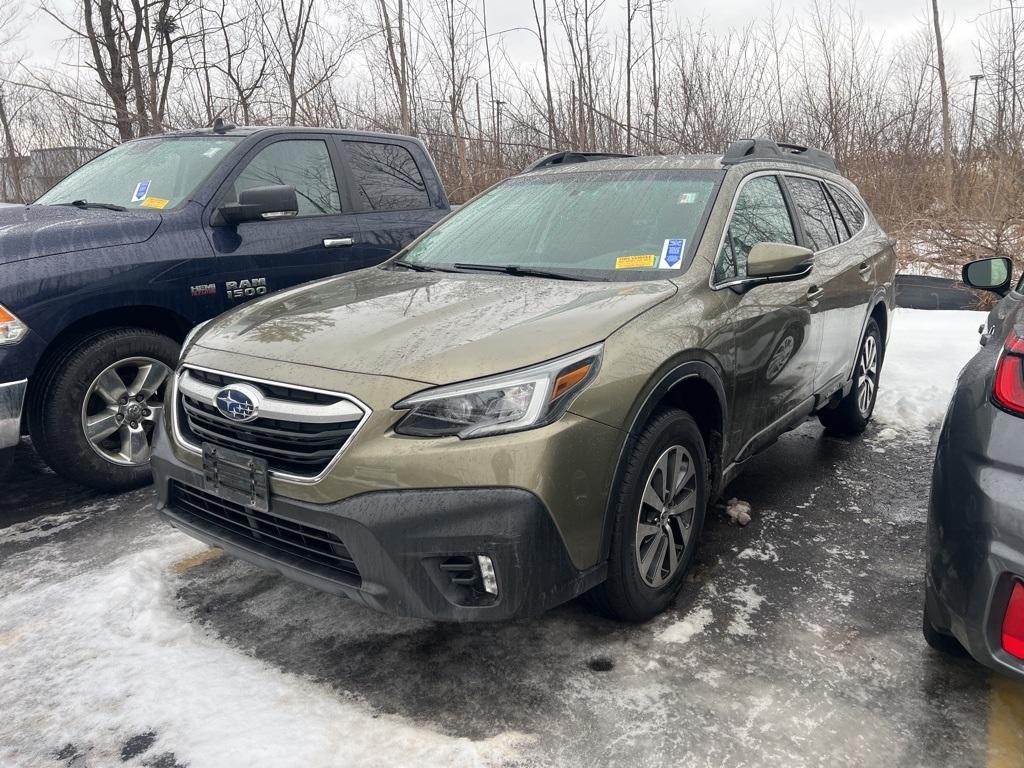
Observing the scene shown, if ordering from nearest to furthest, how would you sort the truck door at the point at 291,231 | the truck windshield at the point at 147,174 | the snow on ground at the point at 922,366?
1. the truck door at the point at 291,231
2. the truck windshield at the point at 147,174
3. the snow on ground at the point at 922,366

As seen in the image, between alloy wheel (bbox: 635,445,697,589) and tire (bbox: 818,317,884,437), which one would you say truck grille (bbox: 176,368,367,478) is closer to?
alloy wheel (bbox: 635,445,697,589)

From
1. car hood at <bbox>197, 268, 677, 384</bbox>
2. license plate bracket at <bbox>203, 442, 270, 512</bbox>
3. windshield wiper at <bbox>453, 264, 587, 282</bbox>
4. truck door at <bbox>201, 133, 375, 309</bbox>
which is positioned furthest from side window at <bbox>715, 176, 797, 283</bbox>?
truck door at <bbox>201, 133, 375, 309</bbox>

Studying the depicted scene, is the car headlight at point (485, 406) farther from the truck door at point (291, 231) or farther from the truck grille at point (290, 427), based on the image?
the truck door at point (291, 231)

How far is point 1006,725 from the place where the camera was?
235 cm

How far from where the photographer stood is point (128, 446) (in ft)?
13.7

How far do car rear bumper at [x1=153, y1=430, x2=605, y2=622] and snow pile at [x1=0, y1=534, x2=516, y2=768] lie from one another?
1.21ft

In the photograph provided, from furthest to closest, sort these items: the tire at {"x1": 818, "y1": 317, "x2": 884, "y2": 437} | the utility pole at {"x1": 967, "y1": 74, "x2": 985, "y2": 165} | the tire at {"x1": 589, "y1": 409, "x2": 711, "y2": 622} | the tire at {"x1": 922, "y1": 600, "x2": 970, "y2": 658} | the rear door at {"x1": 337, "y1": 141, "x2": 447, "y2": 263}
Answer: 1. the utility pole at {"x1": 967, "y1": 74, "x2": 985, "y2": 165}
2. the rear door at {"x1": 337, "y1": 141, "x2": 447, "y2": 263}
3. the tire at {"x1": 818, "y1": 317, "x2": 884, "y2": 437}
4. the tire at {"x1": 589, "y1": 409, "x2": 711, "y2": 622}
5. the tire at {"x1": 922, "y1": 600, "x2": 970, "y2": 658}

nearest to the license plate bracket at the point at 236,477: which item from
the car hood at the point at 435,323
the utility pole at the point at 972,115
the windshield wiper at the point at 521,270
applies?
the car hood at the point at 435,323

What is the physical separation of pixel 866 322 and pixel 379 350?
11.4ft

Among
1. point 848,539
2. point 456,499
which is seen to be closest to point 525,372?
point 456,499

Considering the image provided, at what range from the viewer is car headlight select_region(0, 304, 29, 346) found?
140 inches

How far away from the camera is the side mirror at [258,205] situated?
4301 mm

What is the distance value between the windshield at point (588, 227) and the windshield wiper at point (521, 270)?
0.04 m

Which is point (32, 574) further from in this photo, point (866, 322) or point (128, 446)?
point (866, 322)
